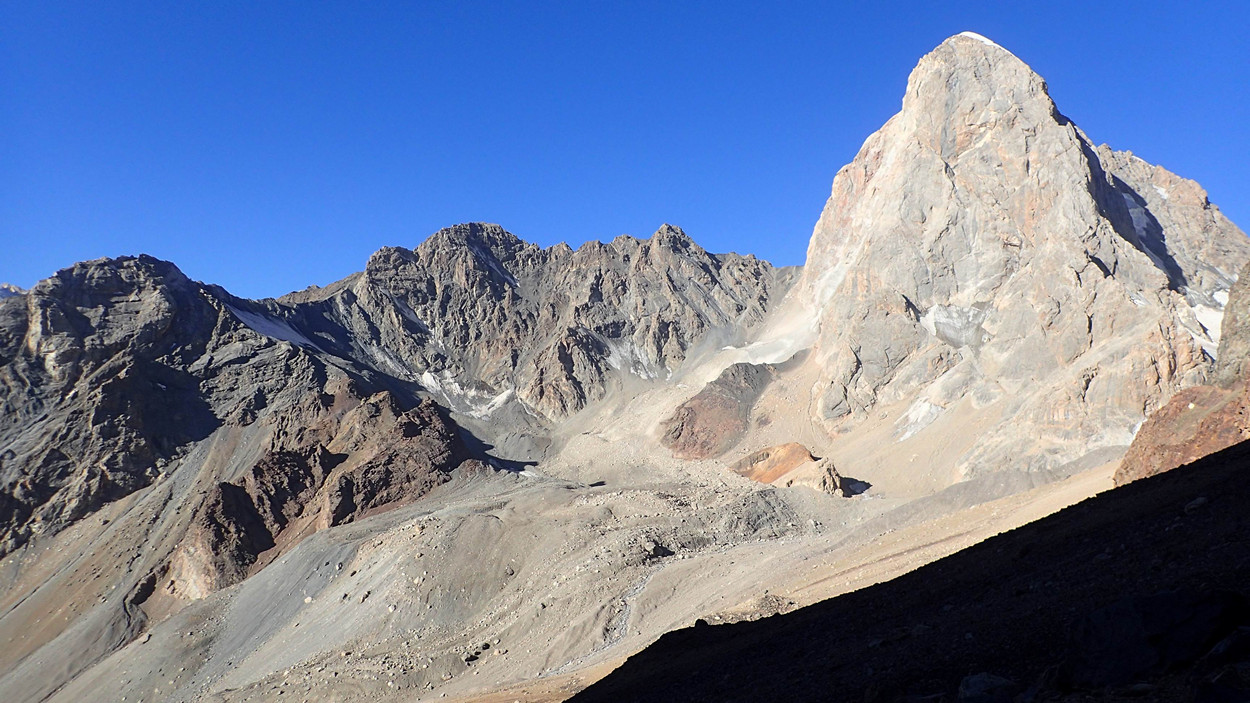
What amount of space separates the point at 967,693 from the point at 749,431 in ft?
226

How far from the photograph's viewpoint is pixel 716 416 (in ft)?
254

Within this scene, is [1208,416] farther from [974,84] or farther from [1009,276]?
[974,84]

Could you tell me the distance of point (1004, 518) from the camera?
29469mm

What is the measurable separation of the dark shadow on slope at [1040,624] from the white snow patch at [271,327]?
9216cm

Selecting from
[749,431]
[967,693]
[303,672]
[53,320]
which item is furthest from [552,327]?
[967,693]

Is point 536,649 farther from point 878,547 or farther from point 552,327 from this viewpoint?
point 552,327

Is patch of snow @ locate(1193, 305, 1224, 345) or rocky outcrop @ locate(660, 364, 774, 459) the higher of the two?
rocky outcrop @ locate(660, 364, 774, 459)

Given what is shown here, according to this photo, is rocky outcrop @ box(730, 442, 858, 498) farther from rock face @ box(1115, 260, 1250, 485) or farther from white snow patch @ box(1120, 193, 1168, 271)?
white snow patch @ box(1120, 193, 1168, 271)

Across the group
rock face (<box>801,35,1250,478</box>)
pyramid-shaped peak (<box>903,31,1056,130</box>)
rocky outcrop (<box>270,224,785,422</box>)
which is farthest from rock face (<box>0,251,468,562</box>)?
pyramid-shaped peak (<box>903,31,1056,130</box>)

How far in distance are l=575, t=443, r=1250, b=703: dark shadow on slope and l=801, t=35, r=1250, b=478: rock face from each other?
33.4 meters

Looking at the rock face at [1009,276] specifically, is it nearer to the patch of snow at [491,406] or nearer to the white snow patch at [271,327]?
the patch of snow at [491,406]

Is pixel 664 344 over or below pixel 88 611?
over

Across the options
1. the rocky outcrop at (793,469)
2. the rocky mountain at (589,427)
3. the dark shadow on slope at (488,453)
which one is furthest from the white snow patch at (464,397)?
the rocky outcrop at (793,469)

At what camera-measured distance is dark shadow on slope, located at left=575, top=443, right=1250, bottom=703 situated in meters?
6.41
